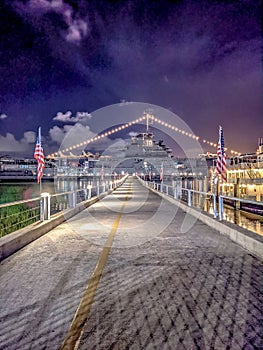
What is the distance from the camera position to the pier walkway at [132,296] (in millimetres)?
3557

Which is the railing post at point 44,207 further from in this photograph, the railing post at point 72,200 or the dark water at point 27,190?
the dark water at point 27,190

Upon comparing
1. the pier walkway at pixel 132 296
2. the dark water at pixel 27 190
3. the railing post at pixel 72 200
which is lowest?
the dark water at pixel 27 190

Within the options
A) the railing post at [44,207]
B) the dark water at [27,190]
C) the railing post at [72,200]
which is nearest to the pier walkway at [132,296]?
the railing post at [44,207]

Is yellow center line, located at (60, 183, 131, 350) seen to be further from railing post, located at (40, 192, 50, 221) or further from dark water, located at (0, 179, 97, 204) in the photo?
dark water, located at (0, 179, 97, 204)

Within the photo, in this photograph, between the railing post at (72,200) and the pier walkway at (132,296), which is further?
the railing post at (72,200)

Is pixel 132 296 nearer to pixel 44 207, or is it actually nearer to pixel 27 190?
pixel 44 207

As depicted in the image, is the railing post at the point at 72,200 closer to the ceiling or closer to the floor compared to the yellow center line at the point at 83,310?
closer to the ceiling

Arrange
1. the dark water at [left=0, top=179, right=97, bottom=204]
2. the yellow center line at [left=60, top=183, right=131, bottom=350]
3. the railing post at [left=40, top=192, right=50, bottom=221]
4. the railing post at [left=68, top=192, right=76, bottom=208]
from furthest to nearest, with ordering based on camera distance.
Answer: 1. the dark water at [left=0, top=179, right=97, bottom=204]
2. the railing post at [left=68, top=192, right=76, bottom=208]
3. the railing post at [left=40, top=192, right=50, bottom=221]
4. the yellow center line at [left=60, top=183, right=131, bottom=350]

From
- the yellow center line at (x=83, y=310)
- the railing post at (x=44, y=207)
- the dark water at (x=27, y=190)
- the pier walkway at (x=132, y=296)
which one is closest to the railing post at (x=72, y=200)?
the railing post at (x=44, y=207)

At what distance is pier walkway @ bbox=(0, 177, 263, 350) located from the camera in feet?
11.7

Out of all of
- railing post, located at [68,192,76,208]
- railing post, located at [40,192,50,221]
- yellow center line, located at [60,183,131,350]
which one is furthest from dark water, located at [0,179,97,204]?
yellow center line, located at [60,183,131,350]

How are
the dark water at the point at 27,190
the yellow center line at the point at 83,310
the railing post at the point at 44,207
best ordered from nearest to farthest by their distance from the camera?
1. the yellow center line at the point at 83,310
2. the railing post at the point at 44,207
3. the dark water at the point at 27,190

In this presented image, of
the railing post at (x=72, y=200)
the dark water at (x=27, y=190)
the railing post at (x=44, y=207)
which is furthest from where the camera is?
the dark water at (x=27, y=190)

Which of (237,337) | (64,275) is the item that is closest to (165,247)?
(64,275)
